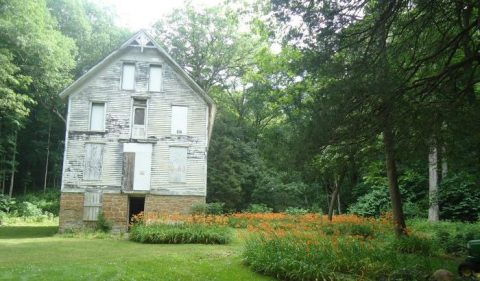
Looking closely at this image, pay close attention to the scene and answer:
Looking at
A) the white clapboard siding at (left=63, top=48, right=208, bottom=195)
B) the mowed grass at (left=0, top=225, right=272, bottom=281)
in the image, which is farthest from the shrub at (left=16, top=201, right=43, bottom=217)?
the mowed grass at (left=0, top=225, right=272, bottom=281)

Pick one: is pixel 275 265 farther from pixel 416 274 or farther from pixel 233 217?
pixel 233 217

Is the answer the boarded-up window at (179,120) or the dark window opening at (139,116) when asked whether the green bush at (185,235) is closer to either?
the boarded-up window at (179,120)

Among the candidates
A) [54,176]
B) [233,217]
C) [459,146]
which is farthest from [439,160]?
[54,176]

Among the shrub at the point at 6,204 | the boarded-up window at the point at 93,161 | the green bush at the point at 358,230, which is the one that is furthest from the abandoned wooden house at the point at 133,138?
the shrub at the point at 6,204

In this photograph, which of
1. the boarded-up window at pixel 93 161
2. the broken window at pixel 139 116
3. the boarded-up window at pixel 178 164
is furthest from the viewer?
the broken window at pixel 139 116

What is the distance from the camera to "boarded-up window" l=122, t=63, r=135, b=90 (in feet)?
76.3

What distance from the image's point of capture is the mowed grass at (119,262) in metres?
9.30

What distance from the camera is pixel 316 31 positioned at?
27.7 ft

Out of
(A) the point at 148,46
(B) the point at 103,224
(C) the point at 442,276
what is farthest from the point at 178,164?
(C) the point at 442,276

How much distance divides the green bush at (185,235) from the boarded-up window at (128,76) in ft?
31.4

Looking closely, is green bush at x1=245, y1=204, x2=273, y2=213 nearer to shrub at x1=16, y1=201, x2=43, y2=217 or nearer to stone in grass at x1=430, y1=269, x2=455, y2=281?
shrub at x1=16, y1=201, x2=43, y2=217

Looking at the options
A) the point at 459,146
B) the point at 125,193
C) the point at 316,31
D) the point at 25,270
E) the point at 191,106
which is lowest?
the point at 25,270

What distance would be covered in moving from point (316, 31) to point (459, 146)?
383 centimetres

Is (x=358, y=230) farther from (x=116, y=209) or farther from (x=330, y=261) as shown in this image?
(x=116, y=209)
